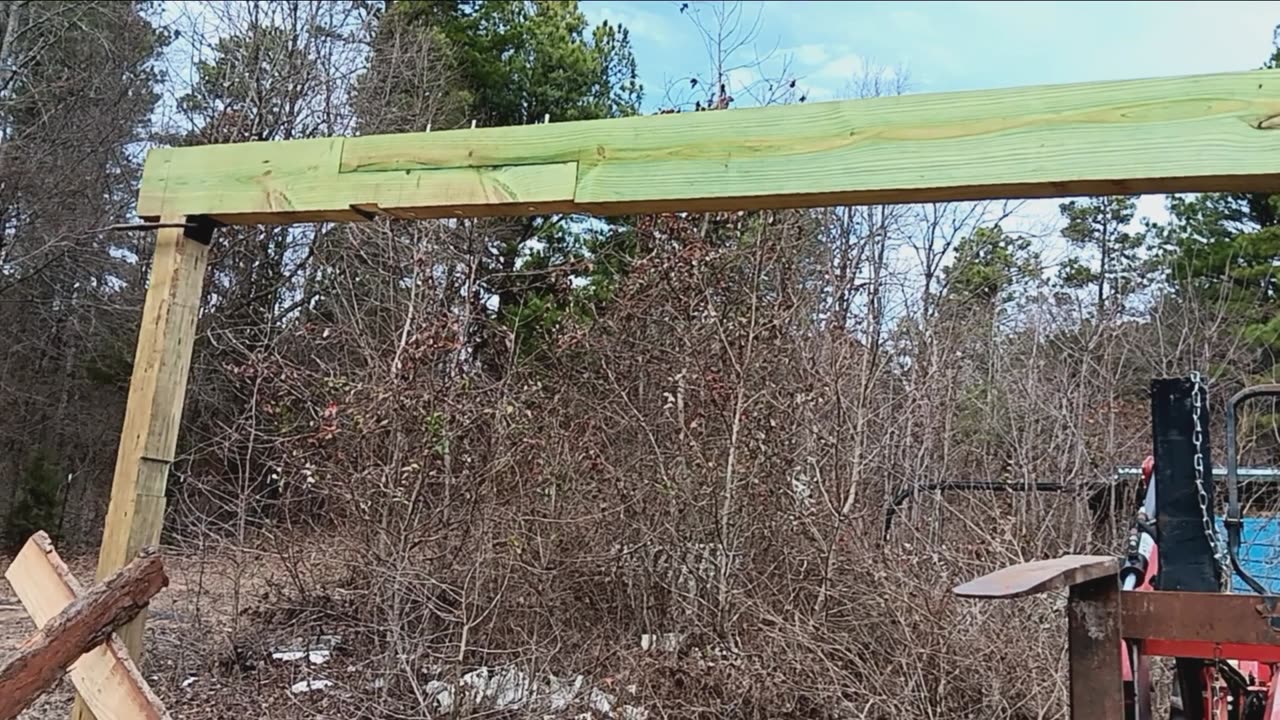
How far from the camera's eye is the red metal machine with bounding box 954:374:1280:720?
1423mm

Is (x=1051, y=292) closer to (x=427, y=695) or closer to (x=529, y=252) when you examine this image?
(x=529, y=252)

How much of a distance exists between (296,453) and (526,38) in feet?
31.0

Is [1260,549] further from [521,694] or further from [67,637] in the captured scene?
[67,637]

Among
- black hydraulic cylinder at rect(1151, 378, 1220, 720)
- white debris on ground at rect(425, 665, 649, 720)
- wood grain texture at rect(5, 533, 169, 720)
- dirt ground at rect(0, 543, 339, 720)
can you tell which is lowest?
dirt ground at rect(0, 543, 339, 720)

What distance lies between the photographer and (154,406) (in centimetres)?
253

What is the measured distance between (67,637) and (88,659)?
12 centimetres

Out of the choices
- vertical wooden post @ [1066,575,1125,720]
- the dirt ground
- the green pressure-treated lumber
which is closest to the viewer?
vertical wooden post @ [1066,575,1125,720]

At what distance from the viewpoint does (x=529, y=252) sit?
28.6ft

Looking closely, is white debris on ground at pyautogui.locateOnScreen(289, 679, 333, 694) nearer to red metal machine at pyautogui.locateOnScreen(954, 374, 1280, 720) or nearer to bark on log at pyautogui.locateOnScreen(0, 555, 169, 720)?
bark on log at pyautogui.locateOnScreen(0, 555, 169, 720)

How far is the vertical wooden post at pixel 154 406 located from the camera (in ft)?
8.05

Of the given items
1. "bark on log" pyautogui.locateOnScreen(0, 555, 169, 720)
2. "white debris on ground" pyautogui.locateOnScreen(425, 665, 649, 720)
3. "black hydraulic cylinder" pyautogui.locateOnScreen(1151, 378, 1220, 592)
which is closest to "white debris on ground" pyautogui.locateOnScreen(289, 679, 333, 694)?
"white debris on ground" pyautogui.locateOnScreen(425, 665, 649, 720)

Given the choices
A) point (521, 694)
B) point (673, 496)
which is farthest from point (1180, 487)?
point (673, 496)

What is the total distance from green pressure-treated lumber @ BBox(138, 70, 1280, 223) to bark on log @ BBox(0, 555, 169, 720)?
1.07m

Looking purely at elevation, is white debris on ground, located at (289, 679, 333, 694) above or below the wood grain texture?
below
